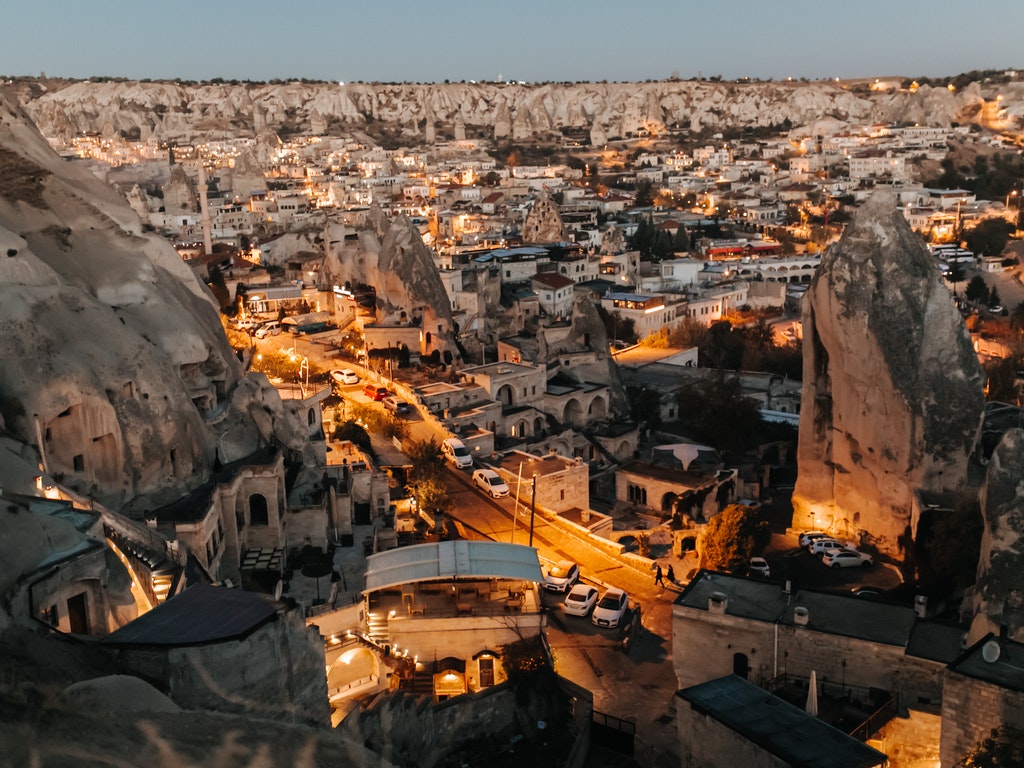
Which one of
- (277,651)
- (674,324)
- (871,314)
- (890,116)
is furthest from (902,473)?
(890,116)

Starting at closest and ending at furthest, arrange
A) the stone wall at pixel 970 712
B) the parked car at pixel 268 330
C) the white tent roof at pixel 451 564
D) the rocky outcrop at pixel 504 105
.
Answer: the stone wall at pixel 970 712
the white tent roof at pixel 451 564
the parked car at pixel 268 330
the rocky outcrop at pixel 504 105

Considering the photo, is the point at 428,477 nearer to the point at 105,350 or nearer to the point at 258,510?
the point at 258,510

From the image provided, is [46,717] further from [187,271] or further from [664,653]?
[187,271]

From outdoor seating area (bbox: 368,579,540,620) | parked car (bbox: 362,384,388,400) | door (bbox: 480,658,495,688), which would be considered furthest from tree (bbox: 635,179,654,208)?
door (bbox: 480,658,495,688)

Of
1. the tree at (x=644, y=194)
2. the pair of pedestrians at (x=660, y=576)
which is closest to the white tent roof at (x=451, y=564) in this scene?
the pair of pedestrians at (x=660, y=576)

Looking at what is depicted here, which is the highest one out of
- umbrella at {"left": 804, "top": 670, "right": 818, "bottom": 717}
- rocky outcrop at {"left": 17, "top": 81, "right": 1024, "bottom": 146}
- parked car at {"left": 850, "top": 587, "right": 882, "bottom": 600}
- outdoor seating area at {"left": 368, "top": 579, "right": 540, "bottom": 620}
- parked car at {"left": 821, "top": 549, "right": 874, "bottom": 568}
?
rocky outcrop at {"left": 17, "top": 81, "right": 1024, "bottom": 146}

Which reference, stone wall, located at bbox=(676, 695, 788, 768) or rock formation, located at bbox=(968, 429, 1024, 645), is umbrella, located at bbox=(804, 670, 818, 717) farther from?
rock formation, located at bbox=(968, 429, 1024, 645)

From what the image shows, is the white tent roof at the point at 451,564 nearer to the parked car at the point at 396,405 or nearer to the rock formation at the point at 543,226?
the parked car at the point at 396,405

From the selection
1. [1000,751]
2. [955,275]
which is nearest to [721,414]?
[1000,751]
